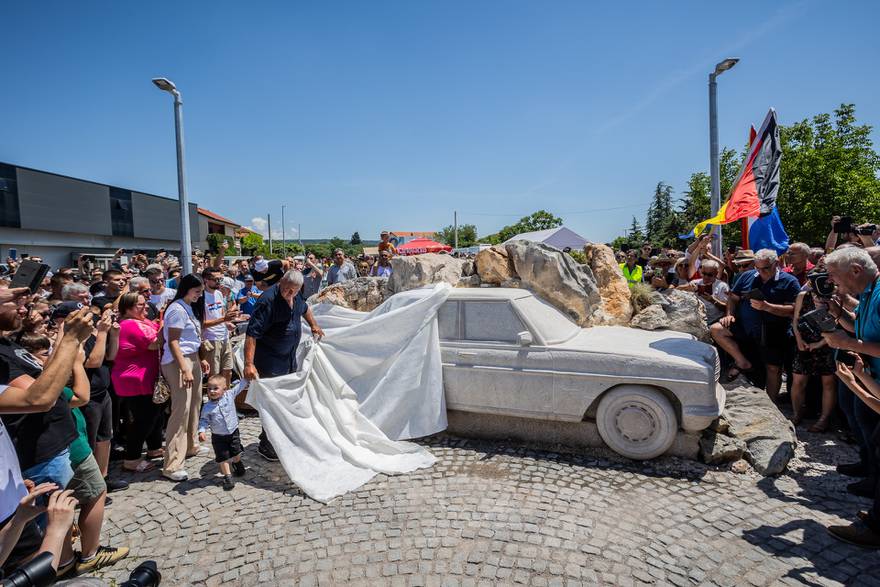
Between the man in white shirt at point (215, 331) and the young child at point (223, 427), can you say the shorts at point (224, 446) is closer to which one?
the young child at point (223, 427)

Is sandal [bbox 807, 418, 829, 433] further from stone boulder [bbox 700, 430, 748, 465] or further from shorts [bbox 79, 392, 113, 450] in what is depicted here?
shorts [bbox 79, 392, 113, 450]

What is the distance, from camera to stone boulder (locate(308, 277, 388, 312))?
7.25 m

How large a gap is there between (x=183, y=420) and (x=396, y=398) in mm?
2166

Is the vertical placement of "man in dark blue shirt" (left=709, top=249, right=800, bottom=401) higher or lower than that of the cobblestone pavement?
higher

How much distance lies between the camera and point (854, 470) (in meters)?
4.18

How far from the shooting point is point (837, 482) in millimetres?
4137

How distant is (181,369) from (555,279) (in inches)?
176

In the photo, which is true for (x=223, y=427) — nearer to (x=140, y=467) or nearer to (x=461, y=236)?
(x=140, y=467)

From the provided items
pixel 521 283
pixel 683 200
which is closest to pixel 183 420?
pixel 521 283

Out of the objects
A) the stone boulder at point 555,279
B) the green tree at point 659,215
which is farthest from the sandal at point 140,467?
the green tree at point 659,215

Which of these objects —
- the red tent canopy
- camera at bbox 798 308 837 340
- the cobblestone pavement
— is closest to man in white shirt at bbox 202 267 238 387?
A: the cobblestone pavement

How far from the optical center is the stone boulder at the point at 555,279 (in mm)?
5988

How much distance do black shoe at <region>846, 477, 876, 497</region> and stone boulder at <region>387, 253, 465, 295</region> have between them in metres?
A: 4.71

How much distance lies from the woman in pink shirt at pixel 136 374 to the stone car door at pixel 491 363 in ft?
9.97
